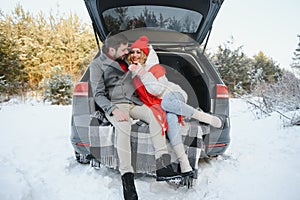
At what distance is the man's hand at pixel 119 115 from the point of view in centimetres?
161

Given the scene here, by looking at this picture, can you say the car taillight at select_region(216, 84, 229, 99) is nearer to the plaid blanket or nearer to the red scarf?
the plaid blanket

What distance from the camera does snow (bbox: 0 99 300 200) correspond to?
1568 mm

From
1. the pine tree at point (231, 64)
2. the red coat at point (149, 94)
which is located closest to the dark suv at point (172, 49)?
the red coat at point (149, 94)

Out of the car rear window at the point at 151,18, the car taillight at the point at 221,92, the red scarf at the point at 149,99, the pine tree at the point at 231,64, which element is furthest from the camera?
the pine tree at the point at 231,64

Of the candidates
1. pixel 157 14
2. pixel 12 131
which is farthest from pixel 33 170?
pixel 157 14

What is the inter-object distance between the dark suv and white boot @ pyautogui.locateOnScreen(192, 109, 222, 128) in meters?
0.04

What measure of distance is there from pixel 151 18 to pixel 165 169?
149cm

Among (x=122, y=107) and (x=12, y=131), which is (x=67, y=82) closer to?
(x=12, y=131)

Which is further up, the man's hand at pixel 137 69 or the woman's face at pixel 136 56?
the woman's face at pixel 136 56

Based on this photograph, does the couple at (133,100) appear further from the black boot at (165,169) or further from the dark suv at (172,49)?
the dark suv at (172,49)

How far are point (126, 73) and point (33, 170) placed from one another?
121cm

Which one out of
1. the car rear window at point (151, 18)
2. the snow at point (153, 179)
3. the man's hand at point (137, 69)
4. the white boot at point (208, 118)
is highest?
the car rear window at point (151, 18)

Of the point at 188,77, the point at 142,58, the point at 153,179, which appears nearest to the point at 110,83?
the point at 142,58

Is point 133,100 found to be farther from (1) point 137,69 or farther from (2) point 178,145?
(2) point 178,145
